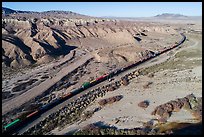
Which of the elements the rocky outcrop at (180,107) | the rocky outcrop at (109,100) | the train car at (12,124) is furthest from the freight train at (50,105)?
the rocky outcrop at (180,107)

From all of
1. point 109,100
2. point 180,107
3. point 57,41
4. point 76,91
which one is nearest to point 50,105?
point 76,91

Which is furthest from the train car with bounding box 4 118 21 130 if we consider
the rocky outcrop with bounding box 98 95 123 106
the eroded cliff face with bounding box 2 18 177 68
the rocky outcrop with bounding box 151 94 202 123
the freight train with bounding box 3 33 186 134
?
the eroded cliff face with bounding box 2 18 177 68

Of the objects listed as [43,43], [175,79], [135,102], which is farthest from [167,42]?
[135,102]

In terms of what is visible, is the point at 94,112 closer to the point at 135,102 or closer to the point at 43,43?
the point at 135,102

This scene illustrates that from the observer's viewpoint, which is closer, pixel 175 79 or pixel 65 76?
pixel 175 79

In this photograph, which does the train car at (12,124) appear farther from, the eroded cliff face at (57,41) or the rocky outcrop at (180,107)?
the eroded cliff face at (57,41)

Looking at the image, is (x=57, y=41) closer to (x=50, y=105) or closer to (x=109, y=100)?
(x=109, y=100)

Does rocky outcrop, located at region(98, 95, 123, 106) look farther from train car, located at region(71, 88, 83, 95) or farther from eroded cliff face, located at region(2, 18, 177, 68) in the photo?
eroded cliff face, located at region(2, 18, 177, 68)

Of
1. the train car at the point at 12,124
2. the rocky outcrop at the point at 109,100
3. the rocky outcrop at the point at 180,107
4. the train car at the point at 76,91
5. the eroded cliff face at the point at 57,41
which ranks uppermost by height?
the eroded cliff face at the point at 57,41
